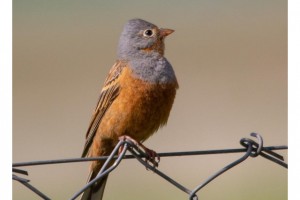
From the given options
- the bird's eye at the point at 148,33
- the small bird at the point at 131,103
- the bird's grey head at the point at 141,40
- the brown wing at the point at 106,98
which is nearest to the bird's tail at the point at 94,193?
the small bird at the point at 131,103

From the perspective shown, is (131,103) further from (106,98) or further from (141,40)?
(141,40)

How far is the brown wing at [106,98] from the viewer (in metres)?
4.88

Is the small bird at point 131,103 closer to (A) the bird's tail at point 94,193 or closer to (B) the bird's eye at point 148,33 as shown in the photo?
(A) the bird's tail at point 94,193

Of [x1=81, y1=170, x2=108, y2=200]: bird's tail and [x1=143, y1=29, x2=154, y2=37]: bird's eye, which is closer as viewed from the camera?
[x1=81, y1=170, x2=108, y2=200]: bird's tail

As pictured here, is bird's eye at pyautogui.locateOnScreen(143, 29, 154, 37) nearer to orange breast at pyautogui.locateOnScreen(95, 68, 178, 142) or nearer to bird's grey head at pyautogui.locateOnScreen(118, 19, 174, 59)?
bird's grey head at pyautogui.locateOnScreen(118, 19, 174, 59)

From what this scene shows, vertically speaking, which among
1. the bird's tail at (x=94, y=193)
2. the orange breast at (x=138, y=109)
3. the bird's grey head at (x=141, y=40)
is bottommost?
the bird's tail at (x=94, y=193)

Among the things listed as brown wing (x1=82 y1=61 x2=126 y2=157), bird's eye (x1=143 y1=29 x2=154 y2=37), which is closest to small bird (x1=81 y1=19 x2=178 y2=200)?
brown wing (x1=82 y1=61 x2=126 y2=157)

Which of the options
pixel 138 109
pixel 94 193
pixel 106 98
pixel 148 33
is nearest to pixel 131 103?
pixel 138 109

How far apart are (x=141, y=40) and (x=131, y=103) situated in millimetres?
694

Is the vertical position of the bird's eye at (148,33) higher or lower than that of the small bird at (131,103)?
higher

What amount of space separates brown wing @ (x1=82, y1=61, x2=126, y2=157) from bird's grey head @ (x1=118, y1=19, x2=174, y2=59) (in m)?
0.15

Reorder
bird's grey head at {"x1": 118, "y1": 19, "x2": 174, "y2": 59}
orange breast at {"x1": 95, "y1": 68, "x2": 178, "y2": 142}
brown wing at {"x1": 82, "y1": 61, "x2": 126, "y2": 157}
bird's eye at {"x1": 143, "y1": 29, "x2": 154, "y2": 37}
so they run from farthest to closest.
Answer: bird's eye at {"x1": 143, "y1": 29, "x2": 154, "y2": 37} < bird's grey head at {"x1": 118, "y1": 19, "x2": 174, "y2": 59} < brown wing at {"x1": 82, "y1": 61, "x2": 126, "y2": 157} < orange breast at {"x1": 95, "y1": 68, "x2": 178, "y2": 142}

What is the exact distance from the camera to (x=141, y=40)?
525cm

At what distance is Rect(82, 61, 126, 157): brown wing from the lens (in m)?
4.88
